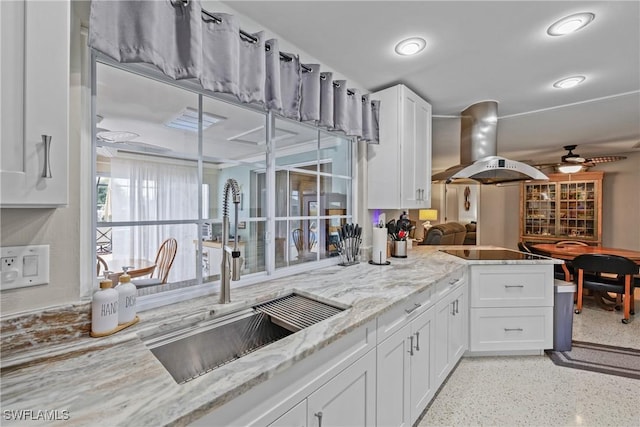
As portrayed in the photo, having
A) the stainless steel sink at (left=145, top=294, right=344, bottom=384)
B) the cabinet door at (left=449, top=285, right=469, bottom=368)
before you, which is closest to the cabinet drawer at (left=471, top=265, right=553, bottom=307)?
the cabinet door at (left=449, top=285, right=469, bottom=368)

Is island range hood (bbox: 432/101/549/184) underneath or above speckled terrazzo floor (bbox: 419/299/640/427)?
above

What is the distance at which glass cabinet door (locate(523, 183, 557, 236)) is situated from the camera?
553 centimetres

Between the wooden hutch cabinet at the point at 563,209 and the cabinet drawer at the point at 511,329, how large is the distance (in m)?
4.15

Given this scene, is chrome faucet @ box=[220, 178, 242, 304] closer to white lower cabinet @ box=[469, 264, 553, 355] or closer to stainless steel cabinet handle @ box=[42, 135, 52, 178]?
stainless steel cabinet handle @ box=[42, 135, 52, 178]

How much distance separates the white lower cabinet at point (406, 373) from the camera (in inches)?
49.6

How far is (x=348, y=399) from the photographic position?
3.47ft

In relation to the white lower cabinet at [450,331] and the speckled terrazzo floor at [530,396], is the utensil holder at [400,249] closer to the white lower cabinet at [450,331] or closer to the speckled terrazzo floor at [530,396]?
the white lower cabinet at [450,331]

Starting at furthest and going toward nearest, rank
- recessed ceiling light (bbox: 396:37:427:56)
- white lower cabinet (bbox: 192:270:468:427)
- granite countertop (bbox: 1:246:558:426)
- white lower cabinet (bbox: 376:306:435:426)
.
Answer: recessed ceiling light (bbox: 396:37:427:56) → white lower cabinet (bbox: 376:306:435:426) → white lower cabinet (bbox: 192:270:468:427) → granite countertop (bbox: 1:246:558:426)

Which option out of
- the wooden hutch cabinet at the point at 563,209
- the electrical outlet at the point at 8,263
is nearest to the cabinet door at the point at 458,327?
the electrical outlet at the point at 8,263

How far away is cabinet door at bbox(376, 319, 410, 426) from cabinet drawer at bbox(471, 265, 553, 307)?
1217 millimetres

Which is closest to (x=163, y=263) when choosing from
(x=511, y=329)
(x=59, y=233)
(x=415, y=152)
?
(x=59, y=233)

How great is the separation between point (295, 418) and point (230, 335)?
493 millimetres

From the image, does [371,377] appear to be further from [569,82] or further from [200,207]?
[569,82]

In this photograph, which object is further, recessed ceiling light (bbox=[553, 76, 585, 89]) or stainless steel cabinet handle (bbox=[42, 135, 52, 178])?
recessed ceiling light (bbox=[553, 76, 585, 89])
